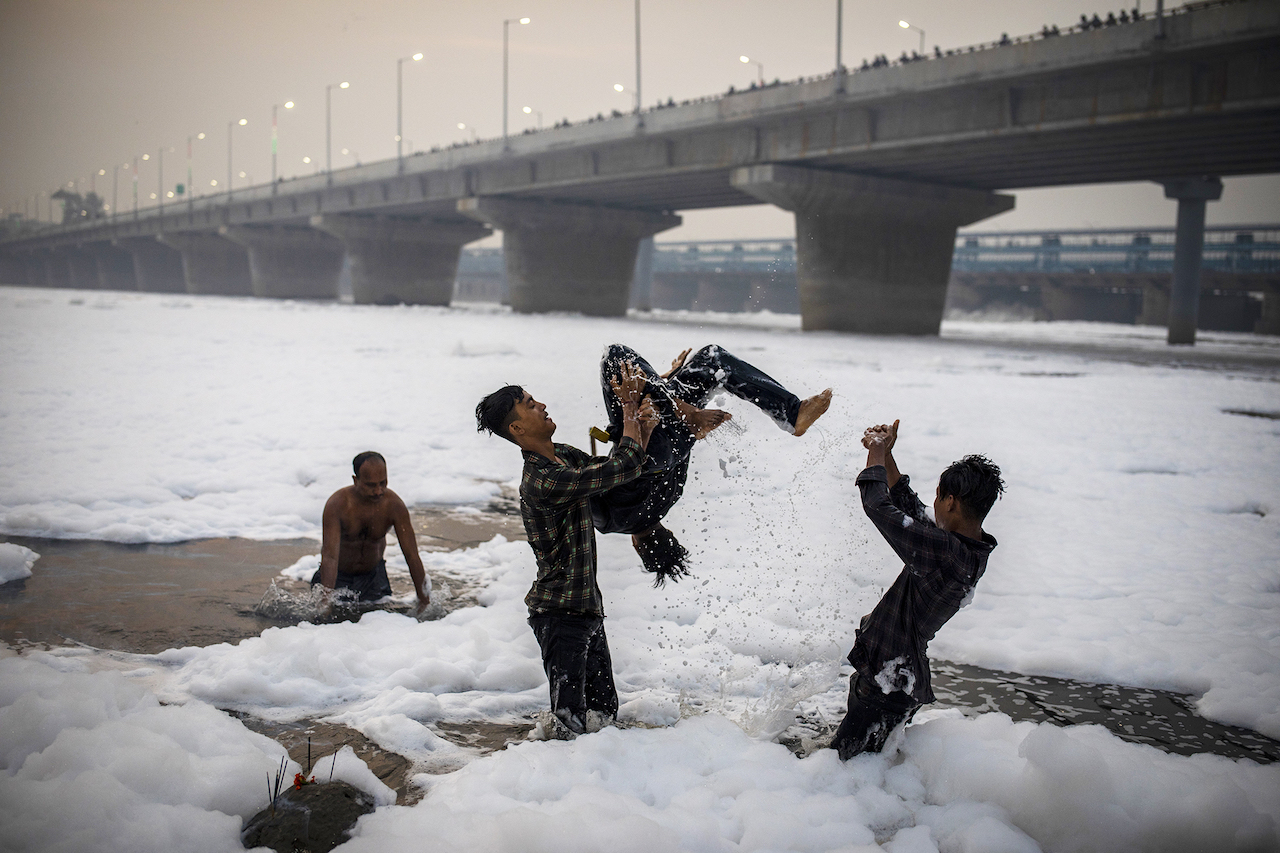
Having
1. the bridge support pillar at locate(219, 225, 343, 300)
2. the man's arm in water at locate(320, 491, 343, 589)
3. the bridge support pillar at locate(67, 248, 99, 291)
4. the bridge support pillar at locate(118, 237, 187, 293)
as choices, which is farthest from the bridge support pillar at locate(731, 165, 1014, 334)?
the bridge support pillar at locate(67, 248, 99, 291)

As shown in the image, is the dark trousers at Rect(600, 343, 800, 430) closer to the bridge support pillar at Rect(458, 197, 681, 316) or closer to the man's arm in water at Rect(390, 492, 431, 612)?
the man's arm in water at Rect(390, 492, 431, 612)

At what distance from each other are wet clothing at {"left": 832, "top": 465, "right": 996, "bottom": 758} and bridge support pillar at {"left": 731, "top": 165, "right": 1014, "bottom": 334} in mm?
Result: 26163

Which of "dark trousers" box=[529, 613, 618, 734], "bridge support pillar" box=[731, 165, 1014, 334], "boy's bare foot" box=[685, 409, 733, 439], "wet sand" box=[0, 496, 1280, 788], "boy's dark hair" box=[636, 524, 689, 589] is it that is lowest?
"wet sand" box=[0, 496, 1280, 788]

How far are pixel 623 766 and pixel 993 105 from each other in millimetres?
22724

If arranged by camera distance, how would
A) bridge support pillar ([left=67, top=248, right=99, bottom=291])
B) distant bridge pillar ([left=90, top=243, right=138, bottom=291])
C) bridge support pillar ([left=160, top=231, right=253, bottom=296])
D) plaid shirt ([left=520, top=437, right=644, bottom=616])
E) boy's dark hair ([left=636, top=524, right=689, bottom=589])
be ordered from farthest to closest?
bridge support pillar ([left=67, top=248, right=99, bottom=291]) → distant bridge pillar ([left=90, top=243, right=138, bottom=291]) → bridge support pillar ([left=160, top=231, right=253, bottom=296]) → boy's dark hair ([left=636, top=524, right=689, bottom=589]) → plaid shirt ([left=520, top=437, right=644, bottom=616])

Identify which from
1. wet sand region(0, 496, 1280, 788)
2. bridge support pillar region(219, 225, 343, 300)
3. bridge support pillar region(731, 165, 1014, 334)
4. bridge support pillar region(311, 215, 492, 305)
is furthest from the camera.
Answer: bridge support pillar region(219, 225, 343, 300)

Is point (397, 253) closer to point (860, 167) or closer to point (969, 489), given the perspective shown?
point (860, 167)

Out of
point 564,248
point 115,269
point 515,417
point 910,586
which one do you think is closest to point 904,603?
point 910,586

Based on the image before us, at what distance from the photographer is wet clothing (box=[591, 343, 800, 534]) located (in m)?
3.85

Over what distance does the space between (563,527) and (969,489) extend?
150 cm

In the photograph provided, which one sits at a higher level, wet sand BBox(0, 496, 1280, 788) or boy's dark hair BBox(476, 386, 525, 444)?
boy's dark hair BBox(476, 386, 525, 444)

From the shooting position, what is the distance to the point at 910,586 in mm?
3512

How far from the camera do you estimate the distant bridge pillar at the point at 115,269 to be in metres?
93.0

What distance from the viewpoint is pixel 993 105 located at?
22703 mm
